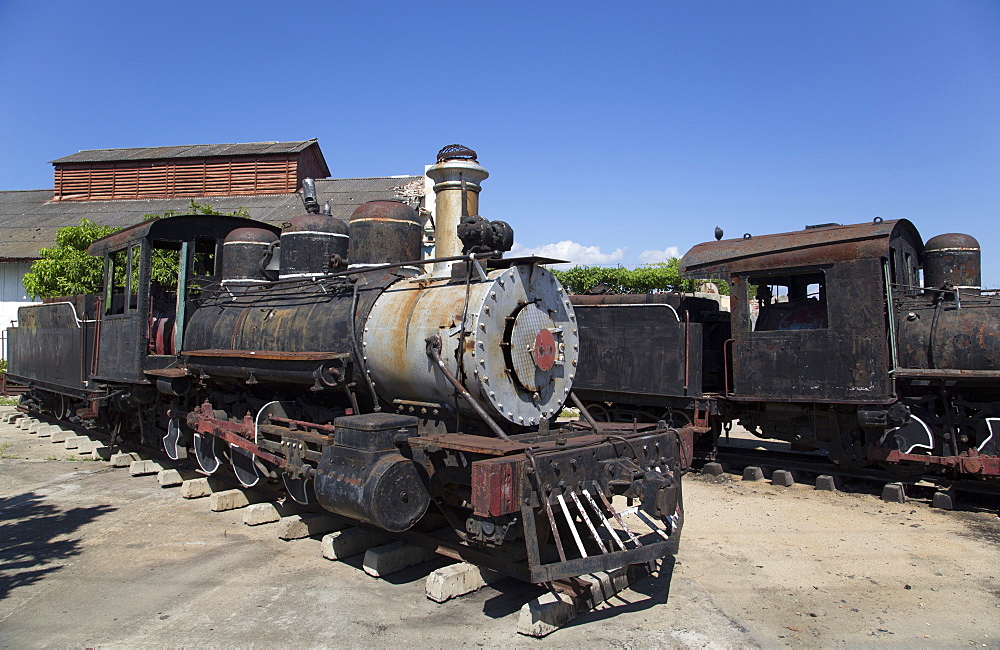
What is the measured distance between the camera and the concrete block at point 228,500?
22.3 feet

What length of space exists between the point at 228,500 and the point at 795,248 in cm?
688

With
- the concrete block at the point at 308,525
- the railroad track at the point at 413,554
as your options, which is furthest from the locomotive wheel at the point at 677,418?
the concrete block at the point at 308,525

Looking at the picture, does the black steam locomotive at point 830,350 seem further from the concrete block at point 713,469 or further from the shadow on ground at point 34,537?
the shadow on ground at point 34,537

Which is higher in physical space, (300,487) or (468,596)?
(300,487)

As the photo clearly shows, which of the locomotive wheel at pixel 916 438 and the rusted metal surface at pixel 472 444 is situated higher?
the rusted metal surface at pixel 472 444

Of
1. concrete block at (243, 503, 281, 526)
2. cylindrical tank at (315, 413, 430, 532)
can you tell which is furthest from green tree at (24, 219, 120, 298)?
cylindrical tank at (315, 413, 430, 532)

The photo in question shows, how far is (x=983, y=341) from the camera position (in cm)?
722

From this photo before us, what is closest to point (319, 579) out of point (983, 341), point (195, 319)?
point (195, 319)

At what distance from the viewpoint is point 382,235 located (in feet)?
20.1

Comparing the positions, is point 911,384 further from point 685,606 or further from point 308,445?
point 308,445

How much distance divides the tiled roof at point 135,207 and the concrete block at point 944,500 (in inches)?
692

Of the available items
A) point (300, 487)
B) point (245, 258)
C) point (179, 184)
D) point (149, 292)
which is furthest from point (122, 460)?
point (179, 184)

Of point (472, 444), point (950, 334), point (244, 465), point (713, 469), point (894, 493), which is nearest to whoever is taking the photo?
point (472, 444)

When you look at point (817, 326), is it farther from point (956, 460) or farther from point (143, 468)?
point (143, 468)
